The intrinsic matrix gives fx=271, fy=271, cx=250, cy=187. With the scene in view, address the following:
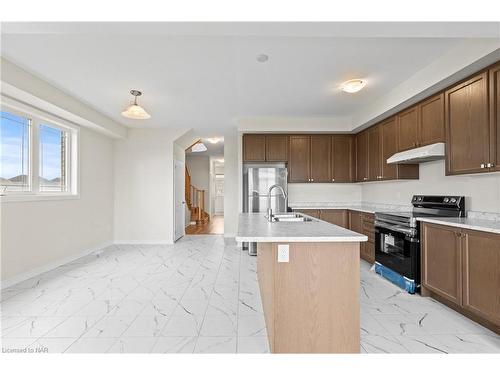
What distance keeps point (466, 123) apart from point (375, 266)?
2.08 metres

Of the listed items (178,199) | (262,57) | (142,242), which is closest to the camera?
(262,57)

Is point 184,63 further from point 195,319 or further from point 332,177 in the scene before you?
point 332,177

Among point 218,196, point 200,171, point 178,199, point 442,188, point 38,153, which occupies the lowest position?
point 218,196

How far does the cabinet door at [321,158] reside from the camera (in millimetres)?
5352

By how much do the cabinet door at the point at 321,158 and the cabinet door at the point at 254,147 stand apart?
0.99 metres

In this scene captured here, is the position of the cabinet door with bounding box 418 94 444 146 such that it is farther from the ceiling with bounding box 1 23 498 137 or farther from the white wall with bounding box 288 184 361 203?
the white wall with bounding box 288 184 361 203

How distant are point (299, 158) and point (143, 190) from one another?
3.44 meters

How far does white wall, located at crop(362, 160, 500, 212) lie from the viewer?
2.72 meters

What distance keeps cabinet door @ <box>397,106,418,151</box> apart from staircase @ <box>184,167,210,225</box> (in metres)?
6.92

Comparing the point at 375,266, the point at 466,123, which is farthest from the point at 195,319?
the point at 466,123

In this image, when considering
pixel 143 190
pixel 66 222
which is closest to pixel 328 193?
pixel 143 190

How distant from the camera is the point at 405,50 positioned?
107 inches

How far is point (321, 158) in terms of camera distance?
537cm

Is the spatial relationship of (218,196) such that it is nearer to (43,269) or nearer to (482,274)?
(43,269)
